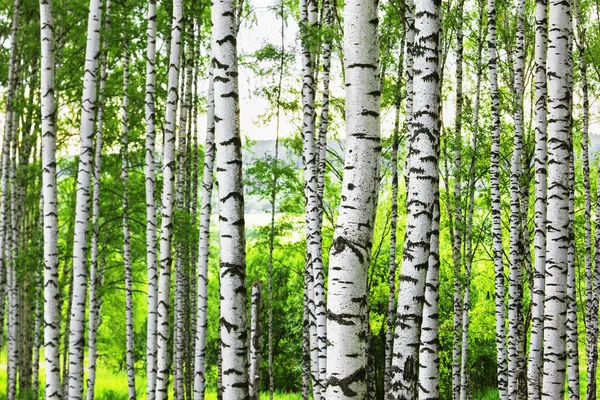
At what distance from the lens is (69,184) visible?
1877 centimetres

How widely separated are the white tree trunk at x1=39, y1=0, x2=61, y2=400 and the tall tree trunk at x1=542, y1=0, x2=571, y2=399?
16.4 feet

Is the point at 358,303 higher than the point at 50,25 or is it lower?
lower

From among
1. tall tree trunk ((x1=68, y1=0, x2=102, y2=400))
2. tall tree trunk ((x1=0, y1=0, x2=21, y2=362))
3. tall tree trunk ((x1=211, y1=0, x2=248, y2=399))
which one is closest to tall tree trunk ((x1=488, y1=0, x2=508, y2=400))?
tall tree trunk ((x1=68, y1=0, x2=102, y2=400))

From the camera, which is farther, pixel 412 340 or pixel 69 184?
pixel 69 184

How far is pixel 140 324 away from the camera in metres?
32.0

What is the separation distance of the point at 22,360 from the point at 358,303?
16928mm

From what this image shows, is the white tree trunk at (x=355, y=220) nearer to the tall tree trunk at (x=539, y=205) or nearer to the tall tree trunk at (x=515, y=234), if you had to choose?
the tall tree trunk at (x=539, y=205)

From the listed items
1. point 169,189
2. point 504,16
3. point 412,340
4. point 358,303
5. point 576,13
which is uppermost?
point 504,16

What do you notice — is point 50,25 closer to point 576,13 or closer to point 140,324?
point 576,13

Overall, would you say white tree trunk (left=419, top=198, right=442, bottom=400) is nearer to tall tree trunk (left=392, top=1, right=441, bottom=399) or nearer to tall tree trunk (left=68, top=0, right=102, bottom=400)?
tall tree trunk (left=392, top=1, right=441, bottom=399)

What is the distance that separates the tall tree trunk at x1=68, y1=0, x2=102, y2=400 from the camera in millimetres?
7488

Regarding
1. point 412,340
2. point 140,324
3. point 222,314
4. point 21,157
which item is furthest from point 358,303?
point 140,324

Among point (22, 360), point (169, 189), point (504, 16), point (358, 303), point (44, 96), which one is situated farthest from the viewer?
point (22, 360)

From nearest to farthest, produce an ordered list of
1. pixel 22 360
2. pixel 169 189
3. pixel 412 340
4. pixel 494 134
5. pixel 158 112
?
pixel 412 340 < pixel 169 189 < pixel 494 134 < pixel 158 112 < pixel 22 360
